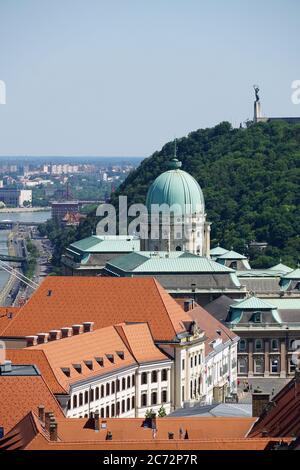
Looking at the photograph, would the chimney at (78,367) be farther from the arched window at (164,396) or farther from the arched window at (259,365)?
the arched window at (259,365)

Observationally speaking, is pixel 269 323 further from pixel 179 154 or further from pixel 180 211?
pixel 179 154

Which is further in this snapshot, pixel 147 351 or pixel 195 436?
pixel 147 351

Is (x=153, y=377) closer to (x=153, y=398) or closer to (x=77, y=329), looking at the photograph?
(x=153, y=398)

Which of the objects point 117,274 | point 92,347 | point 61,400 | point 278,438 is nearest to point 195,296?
point 117,274

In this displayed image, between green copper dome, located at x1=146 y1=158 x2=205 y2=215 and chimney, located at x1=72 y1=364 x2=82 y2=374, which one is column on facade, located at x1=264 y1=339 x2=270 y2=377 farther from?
chimney, located at x1=72 y1=364 x2=82 y2=374

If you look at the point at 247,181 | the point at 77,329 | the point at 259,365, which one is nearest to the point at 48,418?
the point at 77,329

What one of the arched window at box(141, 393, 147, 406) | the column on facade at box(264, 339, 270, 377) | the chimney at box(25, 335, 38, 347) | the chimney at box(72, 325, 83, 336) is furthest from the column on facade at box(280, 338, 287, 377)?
the chimney at box(25, 335, 38, 347)
